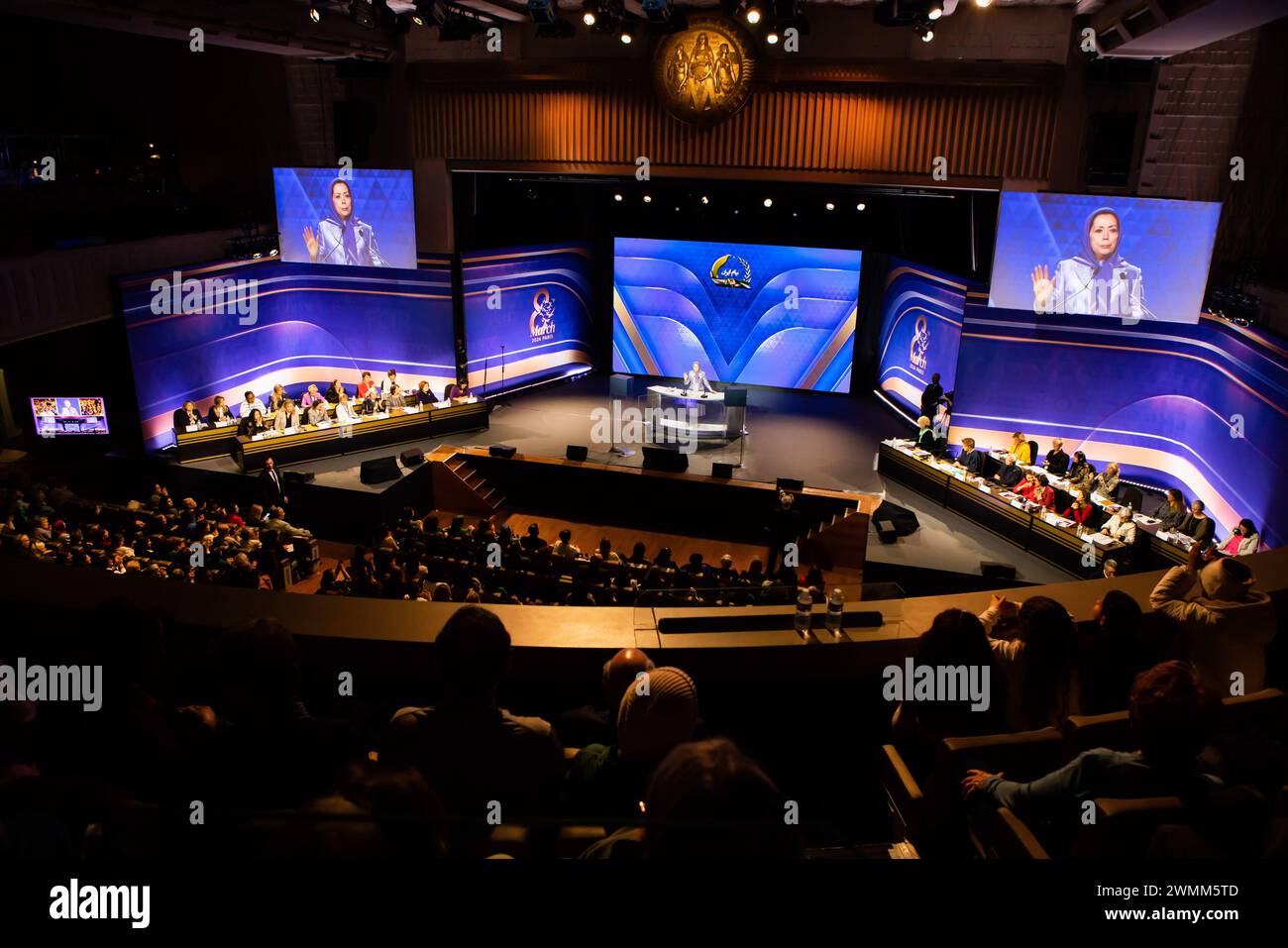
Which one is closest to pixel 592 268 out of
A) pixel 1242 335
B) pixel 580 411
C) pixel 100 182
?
pixel 580 411

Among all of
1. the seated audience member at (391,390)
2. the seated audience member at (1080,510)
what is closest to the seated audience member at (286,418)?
the seated audience member at (391,390)

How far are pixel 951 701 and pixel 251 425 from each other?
11.6 metres

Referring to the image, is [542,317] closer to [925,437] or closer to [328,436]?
[328,436]

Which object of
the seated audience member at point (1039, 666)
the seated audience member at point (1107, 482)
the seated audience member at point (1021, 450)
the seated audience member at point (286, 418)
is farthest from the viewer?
the seated audience member at point (286, 418)

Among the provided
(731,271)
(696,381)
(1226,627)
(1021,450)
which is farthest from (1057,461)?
(1226,627)

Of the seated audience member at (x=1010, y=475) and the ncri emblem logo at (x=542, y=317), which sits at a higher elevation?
the ncri emblem logo at (x=542, y=317)

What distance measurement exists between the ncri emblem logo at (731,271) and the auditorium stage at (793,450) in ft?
6.81

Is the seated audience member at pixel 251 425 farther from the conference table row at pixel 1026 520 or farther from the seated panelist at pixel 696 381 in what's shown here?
the conference table row at pixel 1026 520

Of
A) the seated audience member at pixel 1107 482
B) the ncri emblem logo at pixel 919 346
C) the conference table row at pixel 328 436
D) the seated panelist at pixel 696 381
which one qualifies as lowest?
the conference table row at pixel 328 436

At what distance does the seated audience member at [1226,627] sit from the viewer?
9.20 ft

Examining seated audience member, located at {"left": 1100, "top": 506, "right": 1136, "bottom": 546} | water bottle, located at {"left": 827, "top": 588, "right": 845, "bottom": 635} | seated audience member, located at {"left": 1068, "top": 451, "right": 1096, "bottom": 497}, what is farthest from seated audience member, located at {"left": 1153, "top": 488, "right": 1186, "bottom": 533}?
water bottle, located at {"left": 827, "top": 588, "right": 845, "bottom": 635}

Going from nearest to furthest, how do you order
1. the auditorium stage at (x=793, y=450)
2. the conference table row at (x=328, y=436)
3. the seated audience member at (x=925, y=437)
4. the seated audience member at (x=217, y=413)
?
the auditorium stage at (x=793, y=450)
the seated audience member at (x=925, y=437)
the conference table row at (x=328, y=436)
the seated audience member at (x=217, y=413)

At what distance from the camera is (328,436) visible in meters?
12.3
